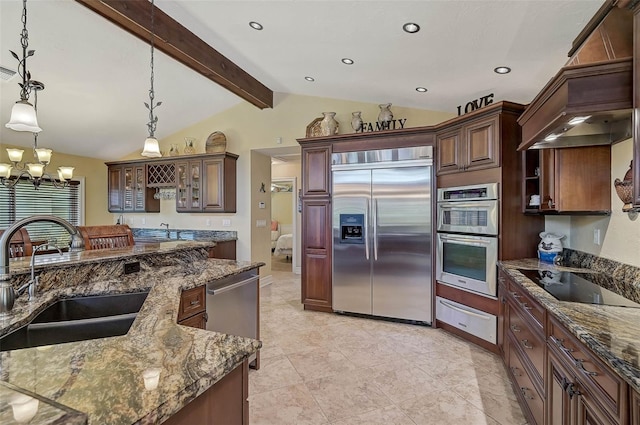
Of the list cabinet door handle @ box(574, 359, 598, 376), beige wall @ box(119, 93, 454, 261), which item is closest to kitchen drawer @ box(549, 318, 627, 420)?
cabinet door handle @ box(574, 359, 598, 376)

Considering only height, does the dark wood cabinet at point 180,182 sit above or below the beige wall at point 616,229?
above

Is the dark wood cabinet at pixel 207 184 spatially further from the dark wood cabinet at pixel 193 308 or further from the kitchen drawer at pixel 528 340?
the kitchen drawer at pixel 528 340

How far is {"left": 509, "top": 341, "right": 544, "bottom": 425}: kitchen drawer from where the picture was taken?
1.71 metres

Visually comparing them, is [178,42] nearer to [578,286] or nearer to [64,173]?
[64,173]

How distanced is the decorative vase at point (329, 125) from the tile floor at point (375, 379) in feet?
8.33

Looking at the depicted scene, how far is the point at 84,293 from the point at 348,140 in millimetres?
3129

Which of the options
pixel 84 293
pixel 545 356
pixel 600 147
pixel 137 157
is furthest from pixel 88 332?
pixel 137 157

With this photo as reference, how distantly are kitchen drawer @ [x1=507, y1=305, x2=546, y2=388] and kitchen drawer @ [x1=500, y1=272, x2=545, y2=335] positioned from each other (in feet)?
0.17

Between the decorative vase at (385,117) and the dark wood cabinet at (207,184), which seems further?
the dark wood cabinet at (207,184)

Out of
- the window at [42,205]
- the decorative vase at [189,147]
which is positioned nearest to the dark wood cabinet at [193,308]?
the decorative vase at [189,147]

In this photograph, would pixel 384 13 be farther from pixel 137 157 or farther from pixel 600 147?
pixel 137 157

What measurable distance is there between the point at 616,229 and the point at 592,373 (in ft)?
4.84

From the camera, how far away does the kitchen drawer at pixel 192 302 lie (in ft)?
6.35

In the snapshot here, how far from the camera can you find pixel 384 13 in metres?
2.31
